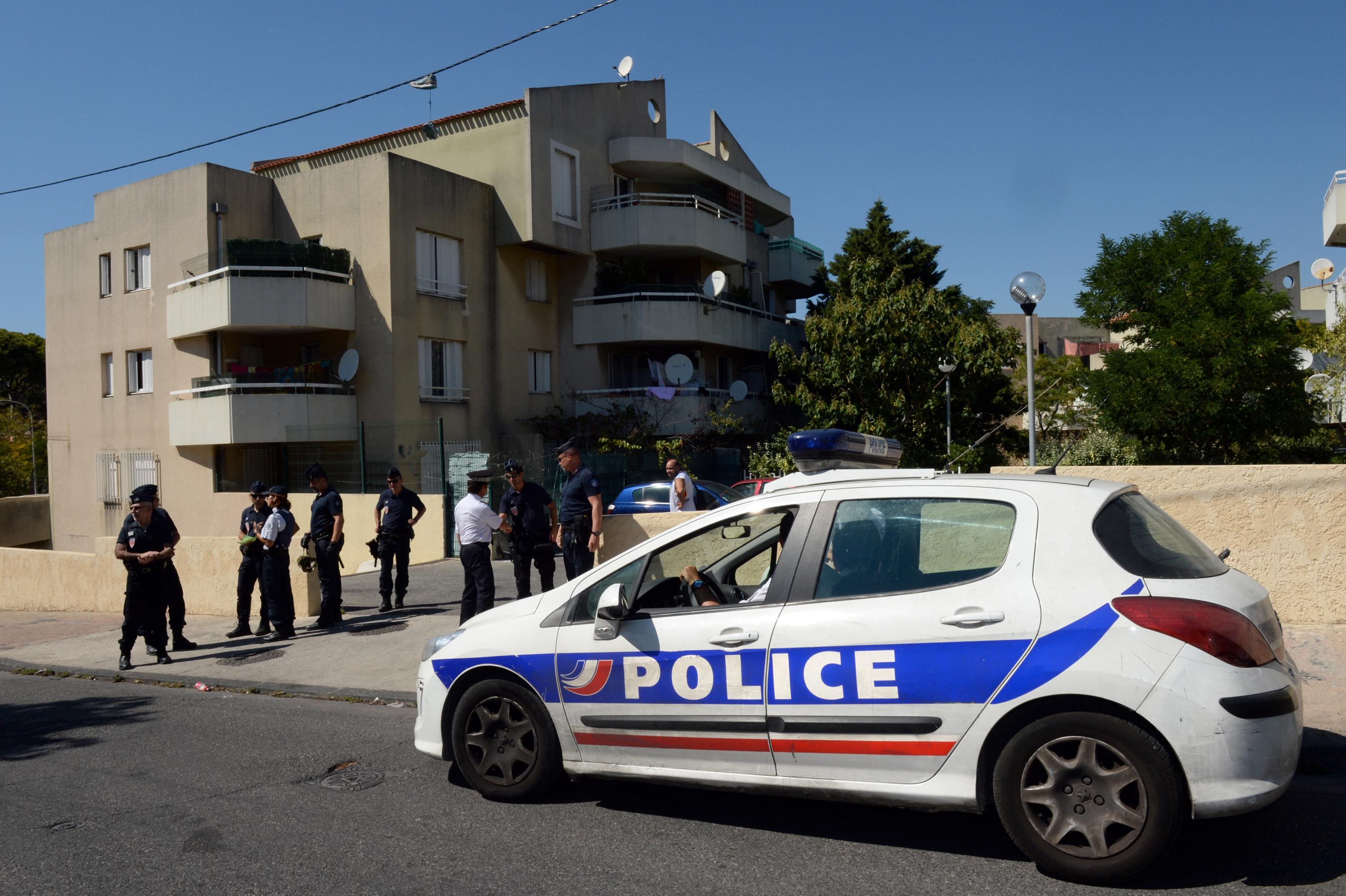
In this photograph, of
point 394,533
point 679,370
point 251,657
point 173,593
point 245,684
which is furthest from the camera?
point 679,370

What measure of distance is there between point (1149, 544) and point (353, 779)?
429 cm

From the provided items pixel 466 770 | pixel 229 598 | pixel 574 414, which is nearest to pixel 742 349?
pixel 574 414

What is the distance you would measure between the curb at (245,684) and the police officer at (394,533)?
2.71m

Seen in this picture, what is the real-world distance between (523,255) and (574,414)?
4463mm

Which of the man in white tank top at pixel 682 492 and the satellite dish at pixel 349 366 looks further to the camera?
the satellite dish at pixel 349 366

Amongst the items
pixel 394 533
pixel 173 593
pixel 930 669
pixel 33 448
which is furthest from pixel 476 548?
pixel 33 448

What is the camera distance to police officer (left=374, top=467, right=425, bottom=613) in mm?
11953

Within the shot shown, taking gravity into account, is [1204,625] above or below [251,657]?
above

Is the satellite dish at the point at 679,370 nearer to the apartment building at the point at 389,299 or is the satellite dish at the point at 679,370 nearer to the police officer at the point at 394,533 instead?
the apartment building at the point at 389,299

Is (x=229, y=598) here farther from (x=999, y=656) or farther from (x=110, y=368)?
(x=110, y=368)

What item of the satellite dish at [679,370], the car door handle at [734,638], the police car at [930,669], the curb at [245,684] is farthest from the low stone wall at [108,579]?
the satellite dish at [679,370]

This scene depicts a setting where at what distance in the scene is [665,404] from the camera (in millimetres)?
26812

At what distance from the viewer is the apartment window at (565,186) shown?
26.2 meters

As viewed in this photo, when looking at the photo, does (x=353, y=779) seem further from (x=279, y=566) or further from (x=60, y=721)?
(x=279, y=566)
